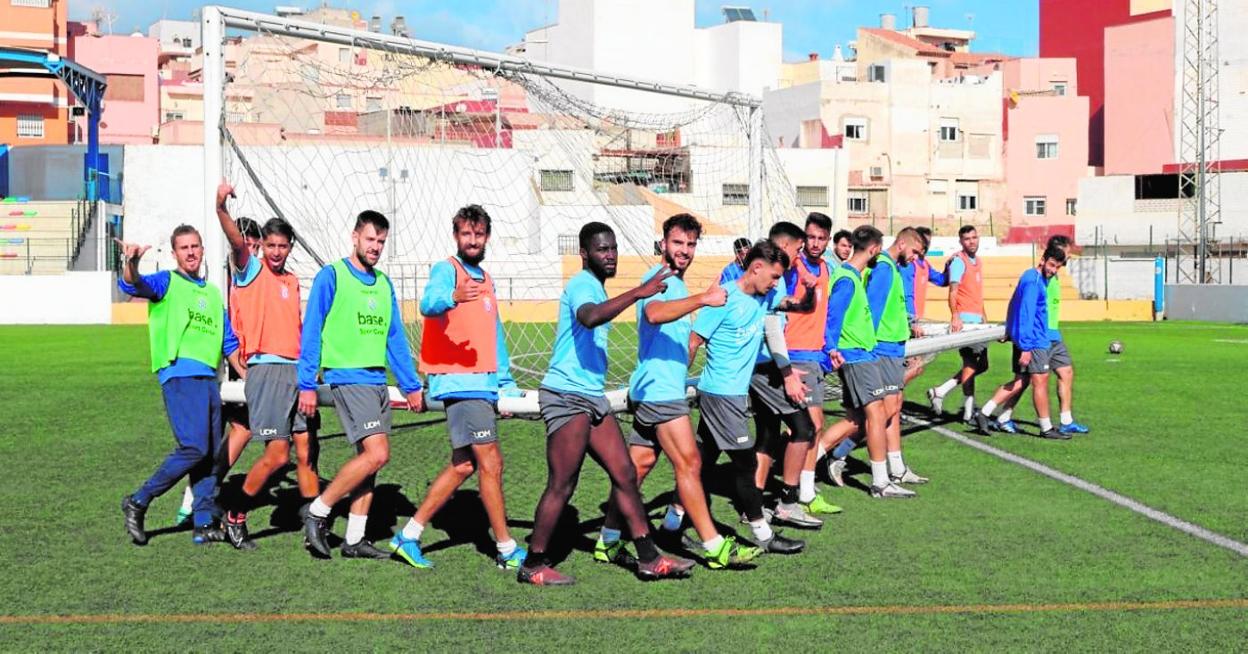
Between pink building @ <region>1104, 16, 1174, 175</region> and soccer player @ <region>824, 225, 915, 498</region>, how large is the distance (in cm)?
5980

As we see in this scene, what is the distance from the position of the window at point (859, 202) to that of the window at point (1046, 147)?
9117 millimetres

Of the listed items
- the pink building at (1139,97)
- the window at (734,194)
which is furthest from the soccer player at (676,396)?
the pink building at (1139,97)

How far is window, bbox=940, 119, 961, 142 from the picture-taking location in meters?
69.1

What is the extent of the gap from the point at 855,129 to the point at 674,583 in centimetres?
6214

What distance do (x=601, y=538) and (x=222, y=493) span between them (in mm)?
3333

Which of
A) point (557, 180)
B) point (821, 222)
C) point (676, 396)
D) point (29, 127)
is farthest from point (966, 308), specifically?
point (29, 127)

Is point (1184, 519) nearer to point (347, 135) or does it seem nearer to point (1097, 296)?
point (347, 135)

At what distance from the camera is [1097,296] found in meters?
45.7

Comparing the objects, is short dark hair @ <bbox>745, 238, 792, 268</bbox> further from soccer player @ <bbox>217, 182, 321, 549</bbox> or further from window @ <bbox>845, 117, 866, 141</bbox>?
window @ <bbox>845, 117, 866, 141</bbox>

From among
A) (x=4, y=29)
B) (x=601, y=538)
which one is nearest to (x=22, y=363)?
(x=601, y=538)

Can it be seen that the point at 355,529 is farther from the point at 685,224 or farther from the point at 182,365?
the point at 685,224

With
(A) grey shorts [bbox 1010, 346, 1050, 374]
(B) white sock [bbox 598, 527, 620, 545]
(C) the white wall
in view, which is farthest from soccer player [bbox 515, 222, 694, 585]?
(C) the white wall

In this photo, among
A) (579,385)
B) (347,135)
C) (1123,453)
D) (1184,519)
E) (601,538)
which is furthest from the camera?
(347,135)

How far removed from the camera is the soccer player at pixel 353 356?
25.6ft
